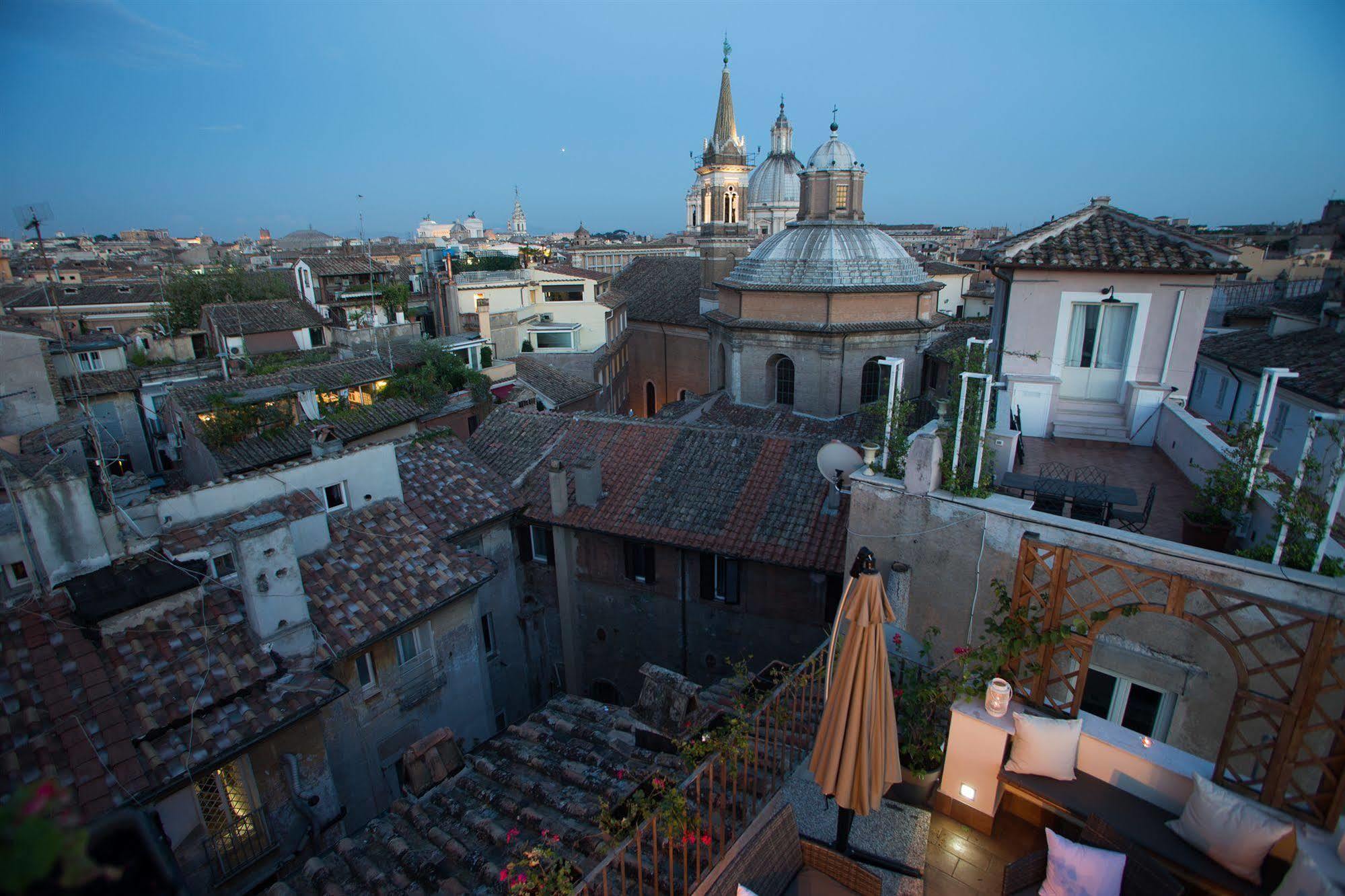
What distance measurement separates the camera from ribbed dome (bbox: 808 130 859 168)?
26484 millimetres

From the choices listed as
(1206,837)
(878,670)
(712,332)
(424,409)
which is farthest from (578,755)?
(712,332)

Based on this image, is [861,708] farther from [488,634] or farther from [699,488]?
[488,634]

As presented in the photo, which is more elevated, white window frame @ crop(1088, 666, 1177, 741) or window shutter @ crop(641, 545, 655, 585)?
white window frame @ crop(1088, 666, 1177, 741)

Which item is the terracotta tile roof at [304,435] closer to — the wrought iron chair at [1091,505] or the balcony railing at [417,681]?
the balcony railing at [417,681]

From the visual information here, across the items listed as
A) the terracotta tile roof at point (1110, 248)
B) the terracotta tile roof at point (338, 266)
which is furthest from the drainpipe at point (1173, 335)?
the terracotta tile roof at point (338, 266)

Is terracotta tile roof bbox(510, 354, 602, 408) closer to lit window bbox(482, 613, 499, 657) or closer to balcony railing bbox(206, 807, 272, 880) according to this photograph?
lit window bbox(482, 613, 499, 657)

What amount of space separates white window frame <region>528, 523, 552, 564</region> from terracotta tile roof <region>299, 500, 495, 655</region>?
2804 mm

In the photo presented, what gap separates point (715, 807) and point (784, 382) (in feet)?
67.1

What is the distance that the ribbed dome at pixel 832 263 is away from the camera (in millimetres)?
23562

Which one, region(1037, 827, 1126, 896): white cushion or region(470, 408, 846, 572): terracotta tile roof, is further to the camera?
region(470, 408, 846, 572): terracotta tile roof

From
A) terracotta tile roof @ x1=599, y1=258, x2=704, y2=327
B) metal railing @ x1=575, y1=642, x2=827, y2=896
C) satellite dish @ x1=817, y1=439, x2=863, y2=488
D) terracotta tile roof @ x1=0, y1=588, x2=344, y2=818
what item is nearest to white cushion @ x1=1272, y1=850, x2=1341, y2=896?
metal railing @ x1=575, y1=642, x2=827, y2=896

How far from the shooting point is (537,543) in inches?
612

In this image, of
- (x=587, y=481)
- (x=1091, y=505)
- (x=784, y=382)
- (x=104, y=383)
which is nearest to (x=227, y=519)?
(x=587, y=481)

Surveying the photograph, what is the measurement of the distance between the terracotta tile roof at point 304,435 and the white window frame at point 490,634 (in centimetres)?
600
